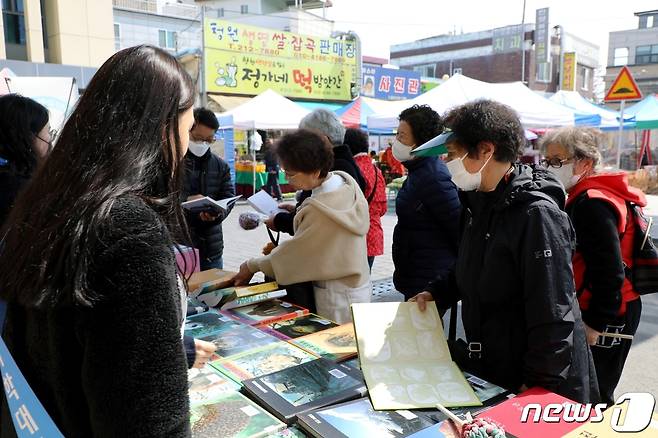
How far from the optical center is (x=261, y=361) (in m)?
1.71

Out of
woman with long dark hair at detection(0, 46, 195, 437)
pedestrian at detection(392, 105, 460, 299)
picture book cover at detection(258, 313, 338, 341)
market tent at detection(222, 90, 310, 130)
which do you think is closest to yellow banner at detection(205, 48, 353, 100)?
market tent at detection(222, 90, 310, 130)

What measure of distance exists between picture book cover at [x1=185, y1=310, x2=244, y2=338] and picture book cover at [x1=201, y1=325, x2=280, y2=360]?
0.13ft

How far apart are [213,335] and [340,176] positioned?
1066mm

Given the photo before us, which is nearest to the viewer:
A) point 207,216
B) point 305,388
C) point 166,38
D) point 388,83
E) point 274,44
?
point 305,388

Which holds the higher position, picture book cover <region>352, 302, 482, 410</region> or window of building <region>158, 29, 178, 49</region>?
window of building <region>158, 29, 178, 49</region>

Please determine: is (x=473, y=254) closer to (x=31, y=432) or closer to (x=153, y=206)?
(x=153, y=206)

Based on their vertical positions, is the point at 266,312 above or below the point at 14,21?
below

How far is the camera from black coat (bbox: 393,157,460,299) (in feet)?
9.23

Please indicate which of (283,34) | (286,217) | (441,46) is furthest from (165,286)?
(441,46)

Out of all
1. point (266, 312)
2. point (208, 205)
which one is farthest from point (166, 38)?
point (266, 312)

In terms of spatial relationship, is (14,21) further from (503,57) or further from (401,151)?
(503,57)

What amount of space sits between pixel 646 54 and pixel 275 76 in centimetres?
3445

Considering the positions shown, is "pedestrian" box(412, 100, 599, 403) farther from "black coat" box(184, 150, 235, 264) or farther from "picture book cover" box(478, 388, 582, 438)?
"black coat" box(184, 150, 235, 264)

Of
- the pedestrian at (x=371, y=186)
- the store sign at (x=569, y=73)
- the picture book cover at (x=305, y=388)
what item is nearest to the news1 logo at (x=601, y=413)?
the picture book cover at (x=305, y=388)
